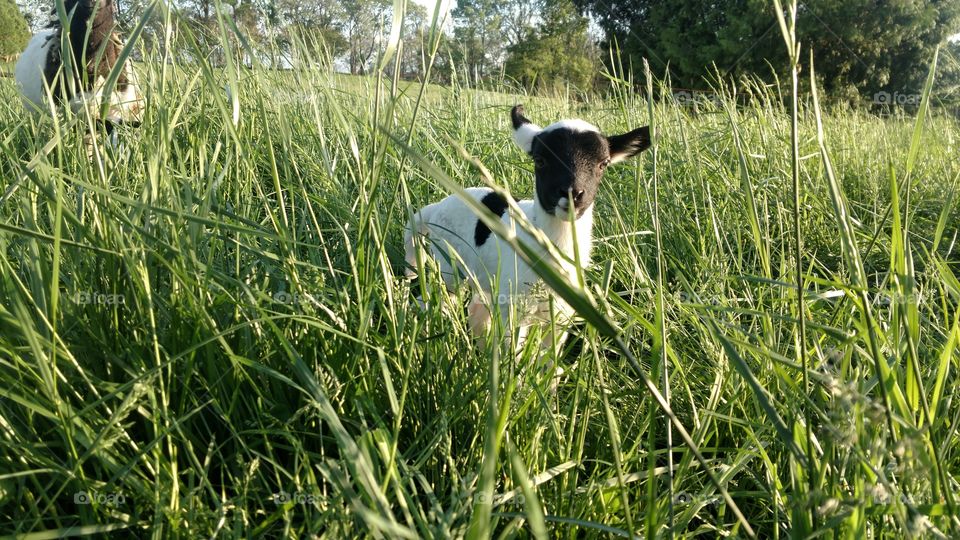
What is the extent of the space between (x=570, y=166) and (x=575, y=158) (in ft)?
0.19

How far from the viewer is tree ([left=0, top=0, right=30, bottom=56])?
44.4 feet

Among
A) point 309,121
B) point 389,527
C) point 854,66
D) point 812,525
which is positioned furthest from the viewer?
point 854,66

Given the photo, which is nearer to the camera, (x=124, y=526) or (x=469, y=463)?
(x=124, y=526)

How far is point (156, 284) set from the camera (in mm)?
1582

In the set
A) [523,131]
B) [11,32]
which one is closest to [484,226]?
[523,131]

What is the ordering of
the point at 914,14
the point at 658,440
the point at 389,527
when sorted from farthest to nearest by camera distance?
1. the point at 914,14
2. the point at 658,440
3. the point at 389,527

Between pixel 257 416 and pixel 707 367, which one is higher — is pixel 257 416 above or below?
above

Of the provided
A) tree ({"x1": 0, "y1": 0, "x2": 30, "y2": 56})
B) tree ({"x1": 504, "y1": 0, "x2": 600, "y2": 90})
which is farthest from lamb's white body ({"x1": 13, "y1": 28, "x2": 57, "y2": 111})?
tree ({"x1": 504, "y1": 0, "x2": 600, "y2": 90})

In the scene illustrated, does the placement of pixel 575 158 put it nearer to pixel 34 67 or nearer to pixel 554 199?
pixel 554 199

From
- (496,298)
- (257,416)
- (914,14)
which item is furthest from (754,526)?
(914,14)

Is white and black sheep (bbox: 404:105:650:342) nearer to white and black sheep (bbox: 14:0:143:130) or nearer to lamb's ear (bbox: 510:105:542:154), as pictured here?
lamb's ear (bbox: 510:105:542:154)

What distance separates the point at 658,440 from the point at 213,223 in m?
1.35

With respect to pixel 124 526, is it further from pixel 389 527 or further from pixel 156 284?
pixel 389 527

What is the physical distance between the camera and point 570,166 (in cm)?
282
